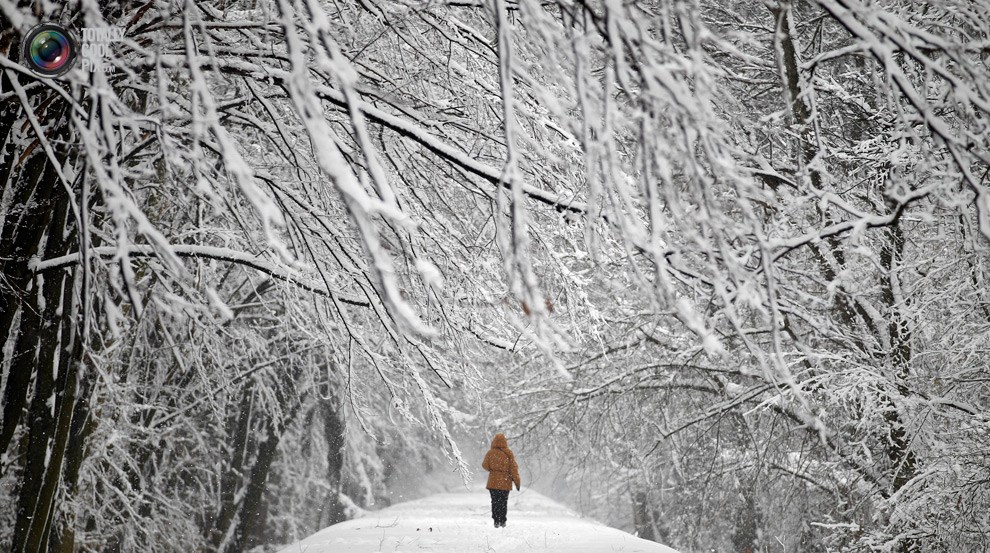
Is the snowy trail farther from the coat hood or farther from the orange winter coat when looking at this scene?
the coat hood

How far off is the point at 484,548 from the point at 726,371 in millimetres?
3109

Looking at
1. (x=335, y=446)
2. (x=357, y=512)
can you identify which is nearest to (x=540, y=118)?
(x=335, y=446)

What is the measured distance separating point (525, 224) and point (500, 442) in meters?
6.43

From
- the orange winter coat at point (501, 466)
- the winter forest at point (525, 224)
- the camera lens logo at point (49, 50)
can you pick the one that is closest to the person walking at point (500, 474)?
the orange winter coat at point (501, 466)

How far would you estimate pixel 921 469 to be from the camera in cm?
541

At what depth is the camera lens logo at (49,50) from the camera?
9.27 feet

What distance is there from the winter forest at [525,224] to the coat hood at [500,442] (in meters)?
0.18

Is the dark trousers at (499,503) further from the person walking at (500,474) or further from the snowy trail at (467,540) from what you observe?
the snowy trail at (467,540)

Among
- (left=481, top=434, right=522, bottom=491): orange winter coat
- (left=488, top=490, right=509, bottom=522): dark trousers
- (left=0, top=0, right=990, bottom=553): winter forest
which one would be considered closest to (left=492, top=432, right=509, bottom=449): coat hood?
(left=481, top=434, right=522, bottom=491): orange winter coat

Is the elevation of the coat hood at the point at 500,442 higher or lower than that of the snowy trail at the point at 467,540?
higher

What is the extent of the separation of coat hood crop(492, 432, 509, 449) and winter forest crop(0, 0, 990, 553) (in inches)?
7.1

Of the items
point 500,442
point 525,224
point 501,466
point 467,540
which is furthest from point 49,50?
point 501,466

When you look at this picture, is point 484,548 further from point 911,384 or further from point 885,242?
point 885,242

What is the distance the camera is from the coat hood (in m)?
9.50
